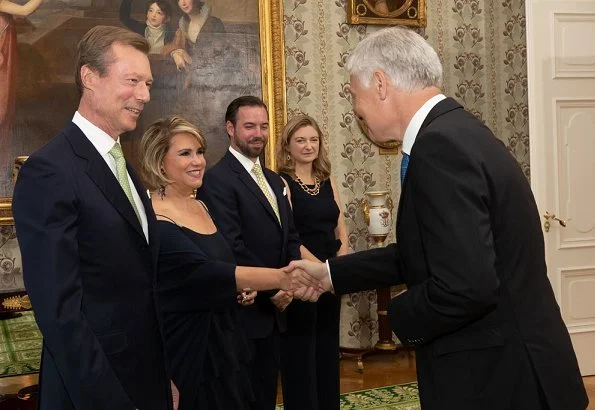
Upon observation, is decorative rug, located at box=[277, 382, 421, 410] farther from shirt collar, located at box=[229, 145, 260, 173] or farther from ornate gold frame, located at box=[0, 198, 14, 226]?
ornate gold frame, located at box=[0, 198, 14, 226]

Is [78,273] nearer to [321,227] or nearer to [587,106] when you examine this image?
[321,227]

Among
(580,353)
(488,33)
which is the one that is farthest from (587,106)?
(580,353)

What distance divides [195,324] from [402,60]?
145 cm

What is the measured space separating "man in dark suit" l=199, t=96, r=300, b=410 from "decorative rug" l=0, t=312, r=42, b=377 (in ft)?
4.92

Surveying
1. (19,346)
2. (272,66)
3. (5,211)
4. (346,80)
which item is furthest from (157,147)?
(346,80)

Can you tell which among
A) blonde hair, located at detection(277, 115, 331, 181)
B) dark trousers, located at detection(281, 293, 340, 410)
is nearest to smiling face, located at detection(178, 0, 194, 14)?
blonde hair, located at detection(277, 115, 331, 181)

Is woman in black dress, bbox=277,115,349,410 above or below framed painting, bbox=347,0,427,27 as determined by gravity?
below

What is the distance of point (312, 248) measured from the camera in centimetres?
454

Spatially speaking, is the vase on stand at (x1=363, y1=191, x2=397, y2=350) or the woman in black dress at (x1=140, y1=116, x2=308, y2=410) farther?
the vase on stand at (x1=363, y1=191, x2=397, y2=350)

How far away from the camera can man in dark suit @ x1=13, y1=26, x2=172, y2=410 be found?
188 cm

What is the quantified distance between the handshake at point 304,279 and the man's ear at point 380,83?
1139 millimetres

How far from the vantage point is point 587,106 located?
18.3ft

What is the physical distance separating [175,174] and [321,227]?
1.57 metres

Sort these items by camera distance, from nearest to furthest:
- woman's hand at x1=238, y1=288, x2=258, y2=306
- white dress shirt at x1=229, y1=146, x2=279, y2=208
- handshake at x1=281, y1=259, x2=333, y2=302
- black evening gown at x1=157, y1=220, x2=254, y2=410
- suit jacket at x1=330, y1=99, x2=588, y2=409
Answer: suit jacket at x1=330, y1=99, x2=588, y2=409 < black evening gown at x1=157, y1=220, x2=254, y2=410 < handshake at x1=281, y1=259, x2=333, y2=302 < woman's hand at x1=238, y1=288, x2=258, y2=306 < white dress shirt at x1=229, y1=146, x2=279, y2=208
